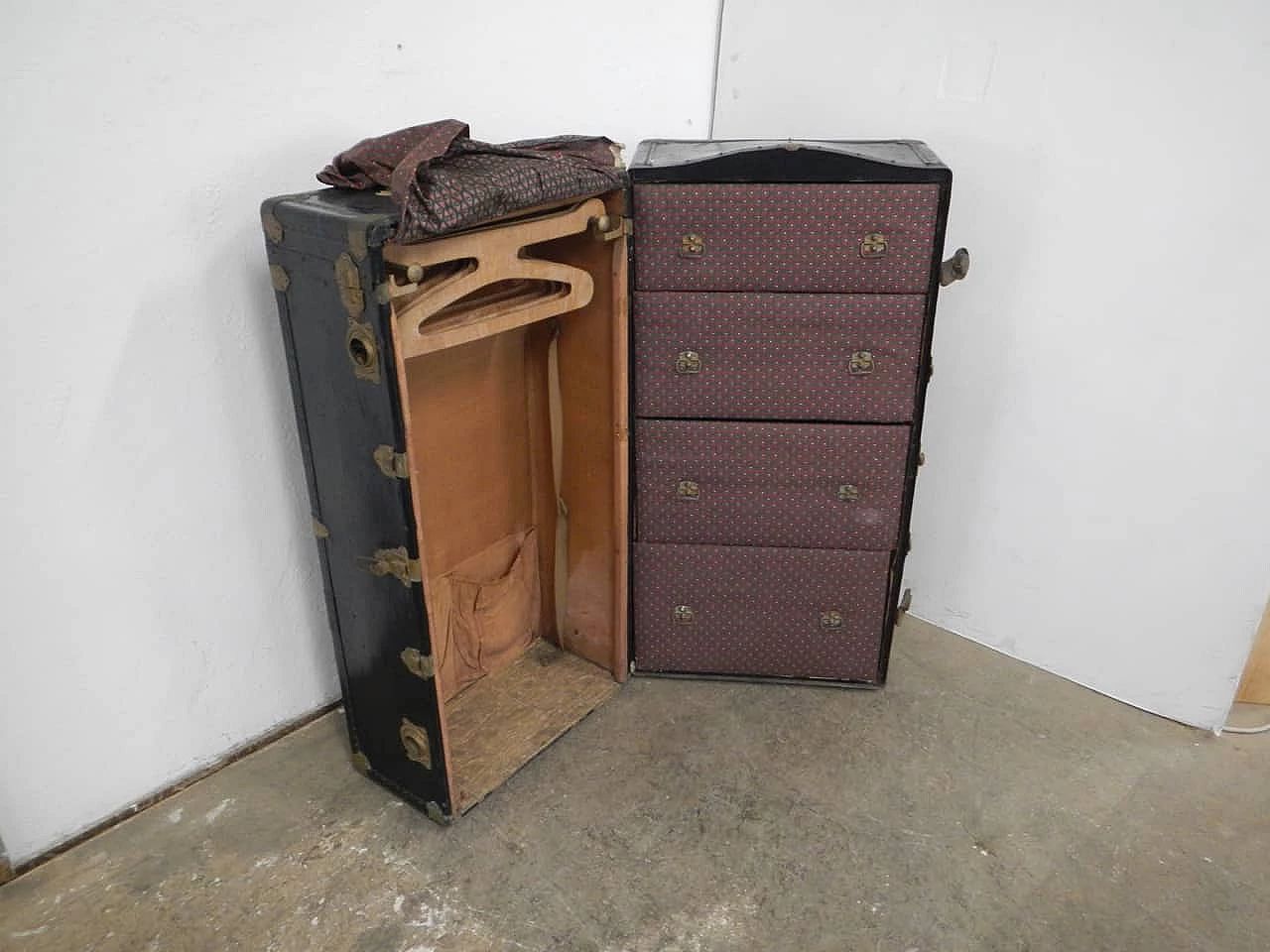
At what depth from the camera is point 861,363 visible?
188 centimetres

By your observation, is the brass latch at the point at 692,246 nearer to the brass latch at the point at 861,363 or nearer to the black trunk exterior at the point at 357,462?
the brass latch at the point at 861,363

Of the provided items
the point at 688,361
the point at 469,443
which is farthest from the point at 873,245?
the point at 469,443

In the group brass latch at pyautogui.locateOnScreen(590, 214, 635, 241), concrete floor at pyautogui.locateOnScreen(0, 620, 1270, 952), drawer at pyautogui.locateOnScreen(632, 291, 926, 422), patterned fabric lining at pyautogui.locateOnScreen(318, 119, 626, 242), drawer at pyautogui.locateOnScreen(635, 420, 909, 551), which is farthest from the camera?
drawer at pyautogui.locateOnScreen(635, 420, 909, 551)

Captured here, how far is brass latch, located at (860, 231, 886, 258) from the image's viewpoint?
1768 mm

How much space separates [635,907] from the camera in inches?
64.7

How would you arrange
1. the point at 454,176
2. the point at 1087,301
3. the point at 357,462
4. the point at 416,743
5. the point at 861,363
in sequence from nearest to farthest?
1. the point at 454,176
2. the point at 357,462
3. the point at 416,743
4. the point at 861,363
5. the point at 1087,301

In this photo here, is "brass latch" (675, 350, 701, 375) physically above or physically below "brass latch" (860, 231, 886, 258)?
below

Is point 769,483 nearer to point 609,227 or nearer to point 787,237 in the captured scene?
point 787,237

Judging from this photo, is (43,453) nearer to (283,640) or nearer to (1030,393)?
(283,640)

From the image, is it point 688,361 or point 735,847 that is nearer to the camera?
point 735,847

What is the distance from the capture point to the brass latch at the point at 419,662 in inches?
64.4

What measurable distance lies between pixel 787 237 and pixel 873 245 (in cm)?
17

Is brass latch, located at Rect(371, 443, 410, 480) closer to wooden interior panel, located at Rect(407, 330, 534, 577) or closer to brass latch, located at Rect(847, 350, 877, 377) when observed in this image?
wooden interior panel, located at Rect(407, 330, 534, 577)

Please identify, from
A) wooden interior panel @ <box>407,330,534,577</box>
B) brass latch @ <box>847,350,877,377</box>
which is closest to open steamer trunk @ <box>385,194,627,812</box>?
wooden interior panel @ <box>407,330,534,577</box>
